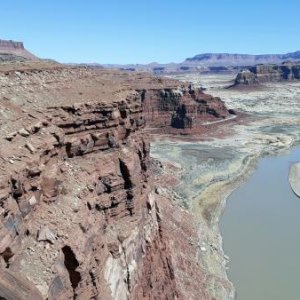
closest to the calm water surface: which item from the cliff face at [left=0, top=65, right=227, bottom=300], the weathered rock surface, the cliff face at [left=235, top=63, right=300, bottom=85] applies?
the weathered rock surface

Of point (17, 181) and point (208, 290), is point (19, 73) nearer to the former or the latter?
point (17, 181)

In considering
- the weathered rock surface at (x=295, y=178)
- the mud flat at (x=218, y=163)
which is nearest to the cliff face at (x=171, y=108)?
the mud flat at (x=218, y=163)

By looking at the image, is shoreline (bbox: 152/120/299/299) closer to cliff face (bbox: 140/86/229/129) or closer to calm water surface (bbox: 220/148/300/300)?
calm water surface (bbox: 220/148/300/300)

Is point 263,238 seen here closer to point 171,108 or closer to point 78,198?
point 78,198

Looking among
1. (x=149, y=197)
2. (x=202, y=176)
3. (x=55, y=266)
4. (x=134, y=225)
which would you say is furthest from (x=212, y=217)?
(x=55, y=266)

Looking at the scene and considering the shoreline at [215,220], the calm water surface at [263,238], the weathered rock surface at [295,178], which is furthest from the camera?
the weathered rock surface at [295,178]

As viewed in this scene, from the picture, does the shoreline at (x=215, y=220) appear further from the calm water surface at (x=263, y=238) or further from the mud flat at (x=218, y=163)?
the calm water surface at (x=263, y=238)

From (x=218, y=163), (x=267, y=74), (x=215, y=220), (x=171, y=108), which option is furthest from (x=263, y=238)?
(x=267, y=74)
